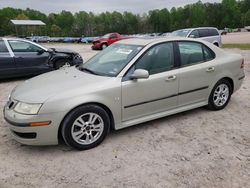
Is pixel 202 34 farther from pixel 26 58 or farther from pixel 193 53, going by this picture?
pixel 193 53

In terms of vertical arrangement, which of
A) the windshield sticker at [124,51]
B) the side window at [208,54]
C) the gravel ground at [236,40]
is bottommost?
the gravel ground at [236,40]

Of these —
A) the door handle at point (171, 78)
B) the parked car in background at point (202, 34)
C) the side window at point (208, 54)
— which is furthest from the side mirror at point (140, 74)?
the parked car in background at point (202, 34)

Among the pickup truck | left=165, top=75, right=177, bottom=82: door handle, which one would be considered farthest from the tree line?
left=165, top=75, right=177, bottom=82: door handle

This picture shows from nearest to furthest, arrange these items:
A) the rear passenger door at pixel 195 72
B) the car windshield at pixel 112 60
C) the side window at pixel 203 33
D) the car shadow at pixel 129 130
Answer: the car shadow at pixel 129 130 < the car windshield at pixel 112 60 < the rear passenger door at pixel 195 72 < the side window at pixel 203 33

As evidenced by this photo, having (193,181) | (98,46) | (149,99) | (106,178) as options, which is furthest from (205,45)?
(98,46)

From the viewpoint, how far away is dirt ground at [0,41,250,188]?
10.1 ft

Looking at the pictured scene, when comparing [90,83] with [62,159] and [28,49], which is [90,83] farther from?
[28,49]

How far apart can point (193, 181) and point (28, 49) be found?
730 cm

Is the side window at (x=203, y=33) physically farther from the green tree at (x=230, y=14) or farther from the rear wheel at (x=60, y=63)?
the green tree at (x=230, y=14)

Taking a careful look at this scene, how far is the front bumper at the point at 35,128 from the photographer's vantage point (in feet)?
11.4

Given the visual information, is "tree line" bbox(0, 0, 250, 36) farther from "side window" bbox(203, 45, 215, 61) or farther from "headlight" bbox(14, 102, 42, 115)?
"headlight" bbox(14, 102, 42, 115)

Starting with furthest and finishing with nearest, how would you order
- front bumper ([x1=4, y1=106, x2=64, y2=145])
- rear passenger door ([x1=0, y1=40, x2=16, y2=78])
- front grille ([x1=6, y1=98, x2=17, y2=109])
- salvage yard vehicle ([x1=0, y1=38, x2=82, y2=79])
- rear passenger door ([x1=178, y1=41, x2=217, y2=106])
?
salvage yard vehicle ([x1=0, y1=38, x2=82, y2=79]), rear passenger door ([x1=0, y1=40, x2=16, y2=78]), rear passenger door ([x1=178, y1=41, x2=217, y2=106]), front grille ([x1=6, y1=98, x2=17, y2=109]), front bumper ([x1=4, y1=106, x2=64, y2=145])

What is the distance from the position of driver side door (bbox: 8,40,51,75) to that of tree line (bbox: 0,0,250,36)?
296 ft

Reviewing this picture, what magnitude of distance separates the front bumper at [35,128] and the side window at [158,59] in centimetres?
151
